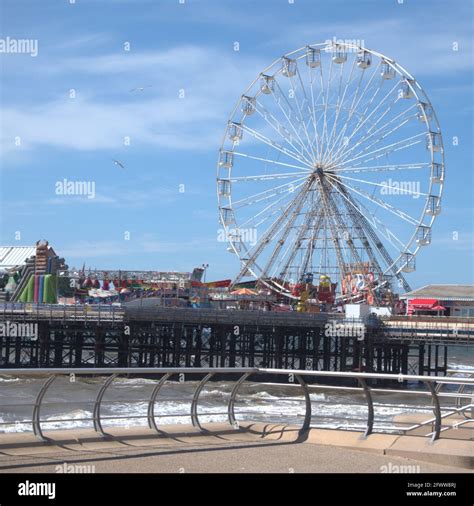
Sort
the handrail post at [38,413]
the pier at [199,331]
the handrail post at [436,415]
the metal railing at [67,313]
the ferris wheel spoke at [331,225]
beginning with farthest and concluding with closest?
the ferris wheel spoke at [331,225], the metal railing at [67,313], the pier at [199,331], the handrail post at [436,415], the handrail post at [38,413]

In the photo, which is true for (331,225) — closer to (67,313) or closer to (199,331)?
(199,331)

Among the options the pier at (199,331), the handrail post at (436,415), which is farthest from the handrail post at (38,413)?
the pier at (199,331)

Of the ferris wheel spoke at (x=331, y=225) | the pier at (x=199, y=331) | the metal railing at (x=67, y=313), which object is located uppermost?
the ferris wheel spoke at (x=331, y=225)

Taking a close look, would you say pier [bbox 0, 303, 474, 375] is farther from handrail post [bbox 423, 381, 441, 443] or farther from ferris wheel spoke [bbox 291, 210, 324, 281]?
handrail post [bbox 423, 381, 441, 443]

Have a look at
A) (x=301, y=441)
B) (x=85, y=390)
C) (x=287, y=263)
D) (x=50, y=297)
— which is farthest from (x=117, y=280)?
(x=301, y=441)

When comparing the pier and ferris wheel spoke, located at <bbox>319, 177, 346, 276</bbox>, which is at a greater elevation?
ferris wheel spoke, located at <bbox>319, 177, 346, 276</bbox>

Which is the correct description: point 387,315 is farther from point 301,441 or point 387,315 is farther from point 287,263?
point 301,441

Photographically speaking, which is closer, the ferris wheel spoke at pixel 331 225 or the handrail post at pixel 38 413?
the handrail post at pixel 38 413

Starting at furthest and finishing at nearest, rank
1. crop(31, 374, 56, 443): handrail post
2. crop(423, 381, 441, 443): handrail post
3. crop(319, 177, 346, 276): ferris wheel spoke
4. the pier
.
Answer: crop(319, 177, 346, 276): ferris wheel spoke
the pier
crop(423, 381, 441, 443): handrail post
crop(31, 374, 56, 443): handrail post

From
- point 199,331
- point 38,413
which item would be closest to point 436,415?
point 38,413

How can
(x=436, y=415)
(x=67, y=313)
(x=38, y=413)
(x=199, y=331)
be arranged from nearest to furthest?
(x=38, y=413) < (x=436, y=415) < (x=199, y=331) < (x=67, y=313)

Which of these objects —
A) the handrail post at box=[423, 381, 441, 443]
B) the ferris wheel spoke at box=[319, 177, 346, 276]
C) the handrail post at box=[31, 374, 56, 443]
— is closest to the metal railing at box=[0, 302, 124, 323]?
the ferris wheel spoke at box=[319, 177, 346, 276]

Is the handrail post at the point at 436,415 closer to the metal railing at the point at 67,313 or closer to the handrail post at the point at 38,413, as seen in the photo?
the handrail post at the point at 38,413

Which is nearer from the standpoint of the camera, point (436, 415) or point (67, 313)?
point (436, 415)
